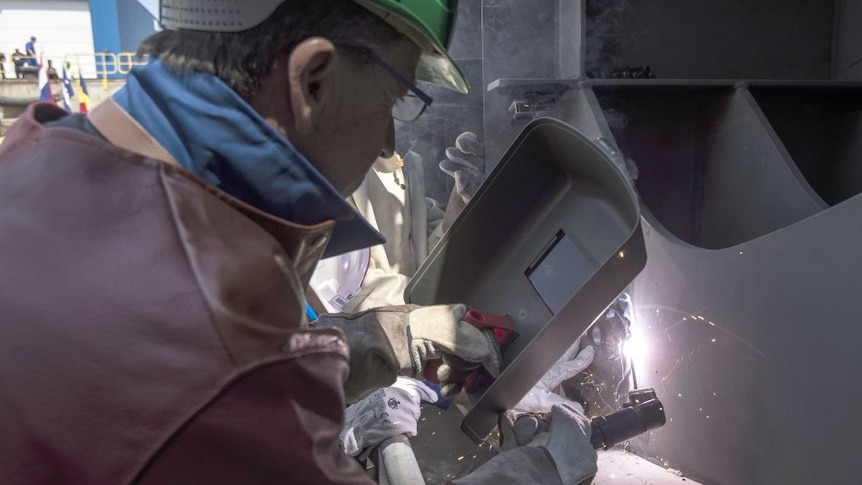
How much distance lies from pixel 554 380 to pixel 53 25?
13.8m

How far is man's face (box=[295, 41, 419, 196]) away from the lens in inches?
34.5

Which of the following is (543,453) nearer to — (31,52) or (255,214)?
(255,214)

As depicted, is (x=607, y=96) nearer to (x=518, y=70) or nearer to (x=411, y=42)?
(x=518, y=70)

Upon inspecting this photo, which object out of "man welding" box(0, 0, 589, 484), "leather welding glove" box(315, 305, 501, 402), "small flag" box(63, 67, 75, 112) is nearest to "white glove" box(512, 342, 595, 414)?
"leather welding glove" box(315, 305, 501, 402)

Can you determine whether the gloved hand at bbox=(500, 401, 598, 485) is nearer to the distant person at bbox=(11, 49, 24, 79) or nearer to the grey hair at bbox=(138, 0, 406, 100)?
the grey hair at bbox=(138, 0, 406, 100)

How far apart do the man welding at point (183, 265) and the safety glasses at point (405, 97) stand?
0.12ft

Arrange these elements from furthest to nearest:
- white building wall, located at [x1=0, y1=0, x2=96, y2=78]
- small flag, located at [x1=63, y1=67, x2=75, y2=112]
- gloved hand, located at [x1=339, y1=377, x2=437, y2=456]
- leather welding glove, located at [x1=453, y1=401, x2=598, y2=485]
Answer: white building wall, located at [x1=0, y1=0, x2=96, y2=78]
small flag, located at [x1=63, y1=67, x2=75, y2=112]
gloved hand, located at [x1=339, y1=377, x2=437, y2=456]
leather welding glove, located at [x1=453, y1=401, x2=598, y2=485]

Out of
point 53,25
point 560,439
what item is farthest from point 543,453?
point 53,25

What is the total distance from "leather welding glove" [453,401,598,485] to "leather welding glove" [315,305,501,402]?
15 centimetres

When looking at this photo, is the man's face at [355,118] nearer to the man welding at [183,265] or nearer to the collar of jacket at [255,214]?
the man welding at [183,265]

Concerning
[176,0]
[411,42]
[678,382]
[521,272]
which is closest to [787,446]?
[678,382]

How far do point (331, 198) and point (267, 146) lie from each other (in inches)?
4.4

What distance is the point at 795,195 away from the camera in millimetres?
2355

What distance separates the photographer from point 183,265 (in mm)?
604
